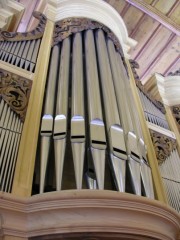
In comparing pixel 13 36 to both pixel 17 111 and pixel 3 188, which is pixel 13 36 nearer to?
pixel 17 111

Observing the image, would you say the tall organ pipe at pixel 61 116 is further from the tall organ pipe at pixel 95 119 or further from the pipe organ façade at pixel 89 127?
the tall organ pipe at pixel 95 119

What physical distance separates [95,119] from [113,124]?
4.8 inches

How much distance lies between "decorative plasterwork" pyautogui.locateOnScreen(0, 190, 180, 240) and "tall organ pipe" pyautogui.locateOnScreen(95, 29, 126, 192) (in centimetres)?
21

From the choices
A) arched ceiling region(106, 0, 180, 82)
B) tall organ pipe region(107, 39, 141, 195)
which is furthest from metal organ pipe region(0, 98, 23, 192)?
arched ceiling region(106, 0, 180, 82)

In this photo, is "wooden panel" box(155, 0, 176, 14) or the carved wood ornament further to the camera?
"wooden panel" box(155, 0, 176, 14)

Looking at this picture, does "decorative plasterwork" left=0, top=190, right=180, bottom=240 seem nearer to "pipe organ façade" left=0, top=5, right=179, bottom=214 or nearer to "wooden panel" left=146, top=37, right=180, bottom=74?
"pipe organ façade" left=0, top=5, right=179, bottom=214

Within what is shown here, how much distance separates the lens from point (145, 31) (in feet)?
15.0

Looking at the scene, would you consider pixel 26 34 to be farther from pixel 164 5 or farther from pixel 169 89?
pixel 164 5

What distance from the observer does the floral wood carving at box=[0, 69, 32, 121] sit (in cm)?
205

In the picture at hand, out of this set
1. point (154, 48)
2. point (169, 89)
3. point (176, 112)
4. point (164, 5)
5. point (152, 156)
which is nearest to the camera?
point (152, 156)

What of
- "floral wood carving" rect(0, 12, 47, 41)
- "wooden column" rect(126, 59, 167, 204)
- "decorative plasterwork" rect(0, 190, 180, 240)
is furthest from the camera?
"floral wood carving" rect(0, 12, 47, 41)

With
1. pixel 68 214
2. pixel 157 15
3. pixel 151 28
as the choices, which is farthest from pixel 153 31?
pixel 68 214

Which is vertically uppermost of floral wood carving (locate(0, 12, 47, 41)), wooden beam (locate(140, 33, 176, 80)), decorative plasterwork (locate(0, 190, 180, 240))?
wooden beam (locate(140, 33, 176, 80))

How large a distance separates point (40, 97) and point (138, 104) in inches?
43.1
